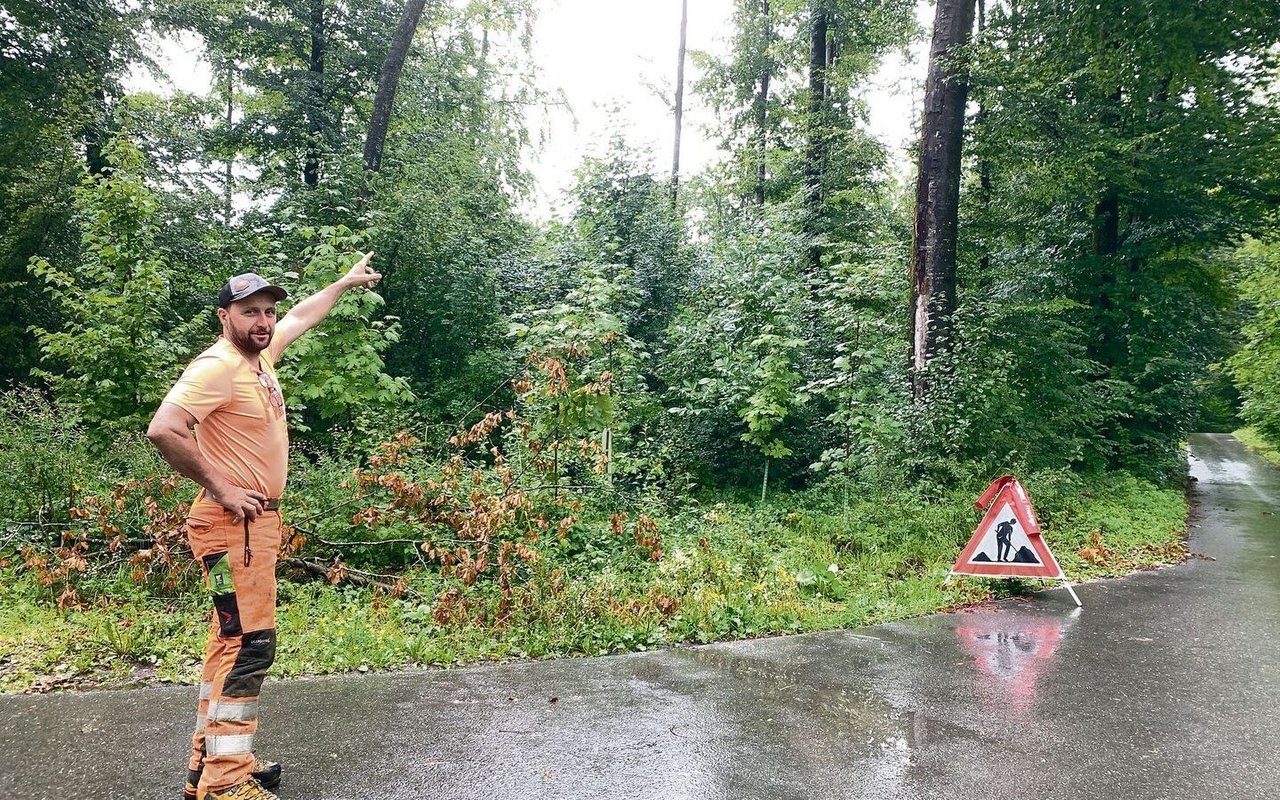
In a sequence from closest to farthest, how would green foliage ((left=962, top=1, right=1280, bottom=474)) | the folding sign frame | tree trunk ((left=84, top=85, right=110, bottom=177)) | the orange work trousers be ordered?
the orange work trousers → the folding sign frame → green foliage ((left=962, top=1, right=1280, bottom=474)) → tree trunk ((left=84, top=85, right=110, bottom=177))

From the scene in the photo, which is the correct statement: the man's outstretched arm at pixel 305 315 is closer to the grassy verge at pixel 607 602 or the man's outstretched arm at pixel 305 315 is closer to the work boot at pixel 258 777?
the work boot at pixel 258 777

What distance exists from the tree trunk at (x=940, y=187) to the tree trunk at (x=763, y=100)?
338 inches

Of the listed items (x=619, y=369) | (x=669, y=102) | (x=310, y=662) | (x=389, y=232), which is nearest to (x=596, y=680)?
(x=310, y=662)

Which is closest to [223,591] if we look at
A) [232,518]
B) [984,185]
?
[232,518]

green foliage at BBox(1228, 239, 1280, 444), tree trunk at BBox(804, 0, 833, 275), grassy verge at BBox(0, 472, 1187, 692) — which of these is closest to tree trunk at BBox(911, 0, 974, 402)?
grassy verge at BBox(0, 472, 1187, 692)

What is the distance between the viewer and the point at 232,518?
2996 mm

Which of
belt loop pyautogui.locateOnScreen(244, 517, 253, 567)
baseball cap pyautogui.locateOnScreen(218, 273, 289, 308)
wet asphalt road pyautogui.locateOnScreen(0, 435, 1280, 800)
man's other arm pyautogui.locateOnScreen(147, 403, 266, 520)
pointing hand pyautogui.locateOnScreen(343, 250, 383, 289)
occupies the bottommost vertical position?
wet asphalt road pyautogui.locateOnScreen(0, 435, 1280, 800)

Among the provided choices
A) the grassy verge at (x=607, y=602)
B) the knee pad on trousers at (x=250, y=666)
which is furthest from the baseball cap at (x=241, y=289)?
the grassy verge at (x=607, y=602)

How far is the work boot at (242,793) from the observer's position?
2.81 meters

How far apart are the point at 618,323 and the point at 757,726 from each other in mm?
6921

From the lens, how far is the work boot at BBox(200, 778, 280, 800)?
281cm

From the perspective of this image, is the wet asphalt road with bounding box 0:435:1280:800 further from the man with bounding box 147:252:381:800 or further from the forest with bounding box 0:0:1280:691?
the forest with bounding box 0:0:1280:691

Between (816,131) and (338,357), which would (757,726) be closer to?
(338,357)

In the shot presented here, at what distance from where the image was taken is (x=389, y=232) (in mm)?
13602
